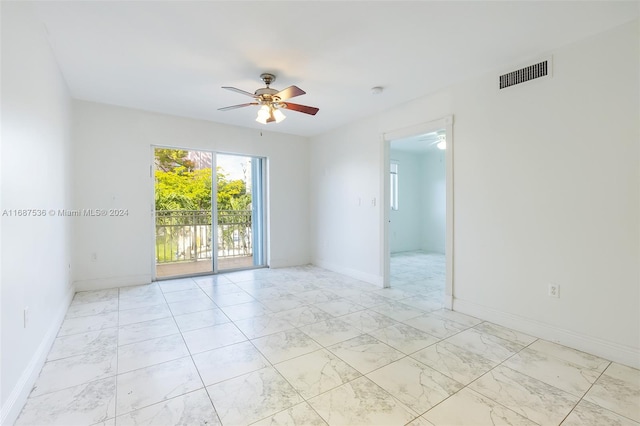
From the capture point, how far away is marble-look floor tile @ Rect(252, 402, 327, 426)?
5.16ft

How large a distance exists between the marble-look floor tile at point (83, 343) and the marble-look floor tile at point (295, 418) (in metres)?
1.63

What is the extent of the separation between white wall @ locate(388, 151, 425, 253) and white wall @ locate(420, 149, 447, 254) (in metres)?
0.09

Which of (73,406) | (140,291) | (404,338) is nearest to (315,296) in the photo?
(404,338)

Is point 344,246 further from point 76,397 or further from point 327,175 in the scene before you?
point 76,397

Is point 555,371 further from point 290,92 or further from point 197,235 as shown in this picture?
point 197,235

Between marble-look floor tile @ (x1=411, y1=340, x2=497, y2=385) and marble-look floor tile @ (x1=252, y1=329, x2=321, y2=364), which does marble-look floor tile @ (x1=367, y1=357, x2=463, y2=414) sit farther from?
marble-look floor tile @ (x1=252, y1=329, x2=321, y2=364)

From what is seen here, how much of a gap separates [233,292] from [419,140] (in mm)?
4807

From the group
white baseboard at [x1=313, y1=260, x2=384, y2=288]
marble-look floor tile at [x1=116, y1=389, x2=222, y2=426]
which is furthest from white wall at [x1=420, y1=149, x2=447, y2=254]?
marble-look floor tile at [x1=116, y1=389, x2=222, y2=426]

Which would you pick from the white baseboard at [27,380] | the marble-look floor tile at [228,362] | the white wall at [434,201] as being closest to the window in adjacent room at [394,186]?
the white wall at [434,201]

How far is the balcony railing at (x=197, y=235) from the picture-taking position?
521cm

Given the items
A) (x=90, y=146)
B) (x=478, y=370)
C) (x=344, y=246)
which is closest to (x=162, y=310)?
(x=90, y=146)

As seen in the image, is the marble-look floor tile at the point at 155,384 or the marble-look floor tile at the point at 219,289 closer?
the marble-look floor tile at the point at 155,384

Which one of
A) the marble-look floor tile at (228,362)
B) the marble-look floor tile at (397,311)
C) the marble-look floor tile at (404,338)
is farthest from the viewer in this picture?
the marble-look floor tile at (397,311)

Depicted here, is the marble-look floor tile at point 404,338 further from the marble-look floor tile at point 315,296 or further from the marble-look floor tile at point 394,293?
the marble-look floor tile at point 315,296
